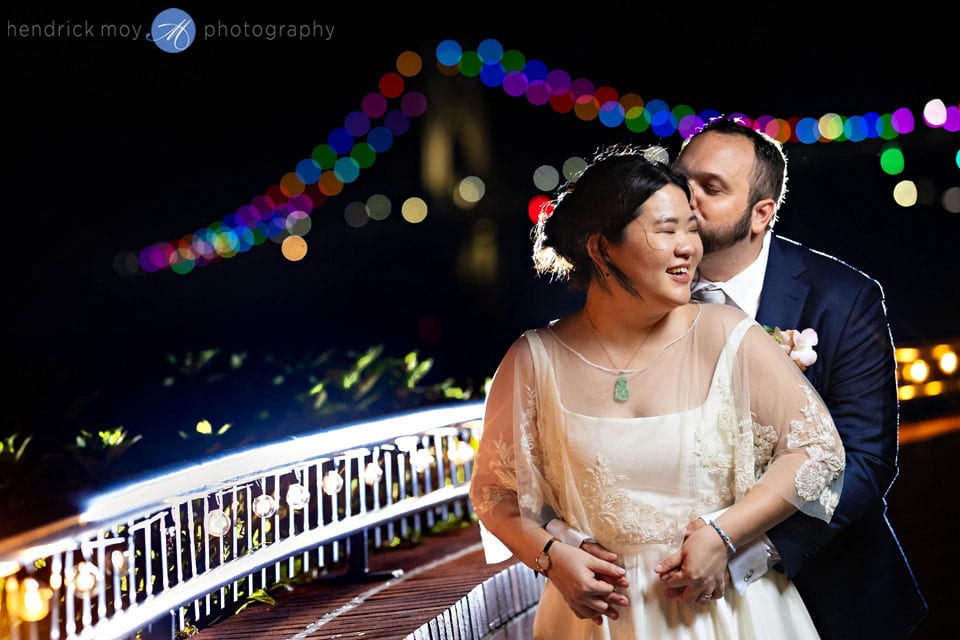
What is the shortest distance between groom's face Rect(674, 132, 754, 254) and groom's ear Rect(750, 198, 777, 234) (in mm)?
17

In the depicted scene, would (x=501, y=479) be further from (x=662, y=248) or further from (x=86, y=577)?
(x=86, y=577)

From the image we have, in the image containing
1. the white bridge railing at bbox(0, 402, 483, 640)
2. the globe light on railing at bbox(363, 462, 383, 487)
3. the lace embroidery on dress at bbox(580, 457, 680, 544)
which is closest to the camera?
the lace embroidery on dress at bbox(580, 457, 680, 544)

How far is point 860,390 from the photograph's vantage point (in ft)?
7.65

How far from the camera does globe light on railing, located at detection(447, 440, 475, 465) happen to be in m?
4.66

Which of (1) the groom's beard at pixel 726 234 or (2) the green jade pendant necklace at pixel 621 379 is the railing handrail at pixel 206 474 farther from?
(1) the groom's beard at pixel 726 234

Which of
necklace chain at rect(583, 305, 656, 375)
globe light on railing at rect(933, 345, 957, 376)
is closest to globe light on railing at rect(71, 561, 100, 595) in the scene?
necklace chain at rect(583, 305, 656, 375)

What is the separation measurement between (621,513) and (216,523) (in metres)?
1.43

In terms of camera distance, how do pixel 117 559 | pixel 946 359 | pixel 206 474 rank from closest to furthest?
1. pixel 117 559
2. pixel 206 474
3. pixel 946 359

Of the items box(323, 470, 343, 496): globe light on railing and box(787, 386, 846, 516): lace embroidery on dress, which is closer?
box(787, 386, 846, 516): lace embroidery on dress

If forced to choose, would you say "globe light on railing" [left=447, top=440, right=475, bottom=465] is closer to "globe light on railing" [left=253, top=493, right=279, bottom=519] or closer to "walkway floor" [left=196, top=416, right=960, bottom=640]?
"walkway floor" [left=196, top=416, right=960, bottom=640]

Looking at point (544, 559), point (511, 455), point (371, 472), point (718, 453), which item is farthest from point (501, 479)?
point (371, 472)

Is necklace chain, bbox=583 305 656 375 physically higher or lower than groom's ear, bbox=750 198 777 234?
lower

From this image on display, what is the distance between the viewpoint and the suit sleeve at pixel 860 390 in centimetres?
231

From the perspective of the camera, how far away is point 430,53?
35.6ft
